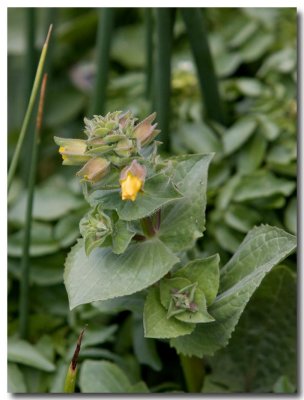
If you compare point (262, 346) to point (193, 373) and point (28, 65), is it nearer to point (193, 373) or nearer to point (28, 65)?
point (193, 373)

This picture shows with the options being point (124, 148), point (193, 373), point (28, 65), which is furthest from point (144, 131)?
point (28, 65)

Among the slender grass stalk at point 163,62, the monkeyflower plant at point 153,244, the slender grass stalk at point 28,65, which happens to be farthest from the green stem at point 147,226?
the slender grass stalk at point 28,65

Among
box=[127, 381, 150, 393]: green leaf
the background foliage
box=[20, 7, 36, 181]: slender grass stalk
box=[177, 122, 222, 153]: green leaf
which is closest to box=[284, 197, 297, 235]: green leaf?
the background foliage

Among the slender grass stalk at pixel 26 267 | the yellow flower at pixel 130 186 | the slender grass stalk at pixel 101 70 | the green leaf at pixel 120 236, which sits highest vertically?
the slender grass stalk at pixel 101 70

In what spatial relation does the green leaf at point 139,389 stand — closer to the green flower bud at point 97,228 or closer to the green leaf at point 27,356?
the green leaf at point 27,356

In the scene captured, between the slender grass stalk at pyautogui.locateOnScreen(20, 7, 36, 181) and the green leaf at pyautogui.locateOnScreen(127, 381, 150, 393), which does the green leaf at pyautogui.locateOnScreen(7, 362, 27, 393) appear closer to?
the green leaf at pyautogui.locateOnScreen(127, 381, 150, 393)

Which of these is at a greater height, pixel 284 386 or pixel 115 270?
pixel 115 270

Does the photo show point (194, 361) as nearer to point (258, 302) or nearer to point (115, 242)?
point (258, 302)
